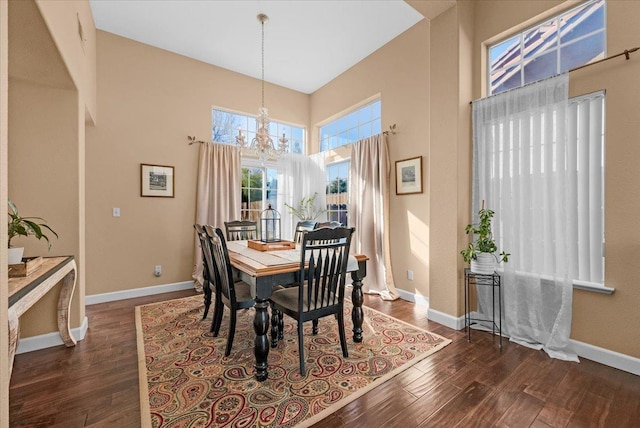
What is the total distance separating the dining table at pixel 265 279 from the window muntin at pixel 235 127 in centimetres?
283

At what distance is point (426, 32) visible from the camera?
3439 millimetres

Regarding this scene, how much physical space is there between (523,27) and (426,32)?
1.13 metres

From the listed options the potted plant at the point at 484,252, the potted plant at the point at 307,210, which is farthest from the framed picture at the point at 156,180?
the potted plant at the point at 484,252

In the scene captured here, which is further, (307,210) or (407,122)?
(307,210)

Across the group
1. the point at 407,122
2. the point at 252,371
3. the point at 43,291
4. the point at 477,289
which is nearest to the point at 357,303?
the point at 252,371

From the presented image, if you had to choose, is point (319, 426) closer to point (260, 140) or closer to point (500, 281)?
point (500, 281)

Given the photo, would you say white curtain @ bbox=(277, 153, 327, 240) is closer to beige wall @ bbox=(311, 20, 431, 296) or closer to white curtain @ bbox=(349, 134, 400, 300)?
white curtain @ bbox=(349, 134, 400, 300)

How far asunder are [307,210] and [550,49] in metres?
3.83

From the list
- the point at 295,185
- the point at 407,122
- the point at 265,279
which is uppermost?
the point at 407,122

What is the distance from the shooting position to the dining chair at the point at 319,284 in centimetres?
195

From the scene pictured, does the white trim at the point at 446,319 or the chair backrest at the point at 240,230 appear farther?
the chair backrest at the point at 240,230

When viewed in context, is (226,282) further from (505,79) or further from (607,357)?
(505,79)

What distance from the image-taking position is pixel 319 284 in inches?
82.4

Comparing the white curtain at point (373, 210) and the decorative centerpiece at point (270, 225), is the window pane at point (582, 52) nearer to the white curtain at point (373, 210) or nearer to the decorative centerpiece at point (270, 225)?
the white curtain at point (373, 210)
